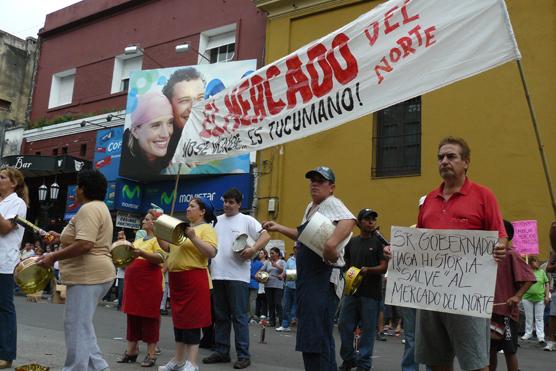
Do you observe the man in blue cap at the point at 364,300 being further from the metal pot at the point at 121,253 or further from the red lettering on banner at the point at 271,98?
the metal pot at the point at 121,253

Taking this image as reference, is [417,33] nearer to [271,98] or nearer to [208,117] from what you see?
[271,98]

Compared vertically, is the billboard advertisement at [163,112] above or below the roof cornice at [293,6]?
below

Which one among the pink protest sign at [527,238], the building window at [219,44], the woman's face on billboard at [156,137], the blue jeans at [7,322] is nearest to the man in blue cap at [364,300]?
the blue jeans at [7,322]

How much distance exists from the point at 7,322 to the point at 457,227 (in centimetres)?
405

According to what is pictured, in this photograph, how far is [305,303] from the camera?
4340 mm

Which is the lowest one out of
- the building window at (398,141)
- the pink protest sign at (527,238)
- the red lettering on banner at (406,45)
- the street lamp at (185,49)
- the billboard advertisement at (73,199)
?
the pink protest sign at (527,238)

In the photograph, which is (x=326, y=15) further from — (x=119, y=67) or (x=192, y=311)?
(x=192, y=311)

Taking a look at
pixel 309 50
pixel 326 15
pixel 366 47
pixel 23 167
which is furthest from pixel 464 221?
pixel 23 167

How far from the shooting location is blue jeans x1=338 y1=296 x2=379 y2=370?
6.63m

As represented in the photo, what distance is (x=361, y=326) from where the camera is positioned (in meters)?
6.94

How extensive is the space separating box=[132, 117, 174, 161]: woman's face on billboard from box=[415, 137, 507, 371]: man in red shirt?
15515 mm

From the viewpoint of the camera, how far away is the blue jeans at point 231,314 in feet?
21.7

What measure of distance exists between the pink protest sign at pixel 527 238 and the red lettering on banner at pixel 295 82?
7139mm

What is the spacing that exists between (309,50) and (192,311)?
111 inches
